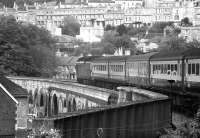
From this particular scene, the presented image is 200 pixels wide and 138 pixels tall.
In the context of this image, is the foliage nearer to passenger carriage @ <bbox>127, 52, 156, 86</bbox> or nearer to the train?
the train

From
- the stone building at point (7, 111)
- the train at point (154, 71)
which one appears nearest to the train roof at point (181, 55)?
the train at point (154, 71)

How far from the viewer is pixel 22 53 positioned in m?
75.2

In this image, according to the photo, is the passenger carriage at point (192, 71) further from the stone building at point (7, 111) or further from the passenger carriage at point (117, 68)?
the passenger carriage at point (117, 68)

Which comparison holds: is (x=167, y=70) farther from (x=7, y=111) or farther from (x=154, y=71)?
(x=7, y=111)

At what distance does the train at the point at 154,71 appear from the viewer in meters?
28.3

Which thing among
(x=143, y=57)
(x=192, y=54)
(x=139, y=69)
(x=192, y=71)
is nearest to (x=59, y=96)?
(x=139, y=69)

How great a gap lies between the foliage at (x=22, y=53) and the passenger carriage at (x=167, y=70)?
1305 inches

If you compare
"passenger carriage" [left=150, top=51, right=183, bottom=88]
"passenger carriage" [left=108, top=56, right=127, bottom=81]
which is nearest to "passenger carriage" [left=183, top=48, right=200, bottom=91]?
"passenger carriage" [left=150, top=51, right=183, bottom=88]

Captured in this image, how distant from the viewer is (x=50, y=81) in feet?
187

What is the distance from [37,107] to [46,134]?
41.5 metres

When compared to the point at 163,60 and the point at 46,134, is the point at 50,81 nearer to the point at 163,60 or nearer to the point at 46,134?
the point at 163,60

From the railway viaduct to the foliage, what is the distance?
7160 mm

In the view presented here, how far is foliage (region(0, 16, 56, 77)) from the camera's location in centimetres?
7350

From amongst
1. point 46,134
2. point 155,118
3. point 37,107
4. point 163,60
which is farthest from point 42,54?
point 46,134
